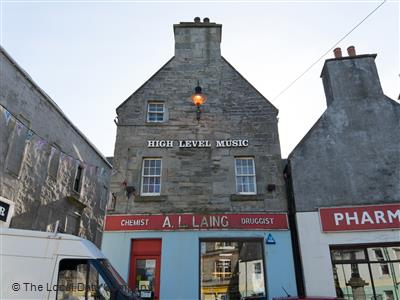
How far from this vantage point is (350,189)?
11.9 m

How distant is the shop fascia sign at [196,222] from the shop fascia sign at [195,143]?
2.76 m

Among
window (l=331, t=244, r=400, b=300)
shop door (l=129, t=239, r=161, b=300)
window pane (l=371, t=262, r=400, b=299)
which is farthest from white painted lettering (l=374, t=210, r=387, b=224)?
shop door (l=129, t=239, r=161, b=300)

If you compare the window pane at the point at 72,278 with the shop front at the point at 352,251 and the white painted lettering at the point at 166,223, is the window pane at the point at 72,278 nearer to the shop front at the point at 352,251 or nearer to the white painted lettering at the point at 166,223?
the white painted lettering at the point at 166,223

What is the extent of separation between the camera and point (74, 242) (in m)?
7.12

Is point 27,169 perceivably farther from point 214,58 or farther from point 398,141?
point 398,141

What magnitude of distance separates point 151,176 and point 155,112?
9.20ft

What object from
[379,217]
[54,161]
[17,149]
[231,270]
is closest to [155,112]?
[17,149]

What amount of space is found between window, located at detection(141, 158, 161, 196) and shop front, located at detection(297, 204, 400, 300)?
527 centimetres

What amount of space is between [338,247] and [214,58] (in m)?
9.16

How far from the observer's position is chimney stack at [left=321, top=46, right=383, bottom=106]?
13.2 m

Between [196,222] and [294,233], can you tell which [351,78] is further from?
[196,222]

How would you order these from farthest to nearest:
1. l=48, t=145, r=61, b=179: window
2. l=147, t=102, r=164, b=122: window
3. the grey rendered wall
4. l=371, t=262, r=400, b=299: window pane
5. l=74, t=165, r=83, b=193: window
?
l=74, t=165, r=83, b=193: window
l=48, t=145, r=61, b=179: window
l=147, t=102, r=164, b=122: window
the grey rendered wall
l=371, t=262, r=400, b=299: window pane

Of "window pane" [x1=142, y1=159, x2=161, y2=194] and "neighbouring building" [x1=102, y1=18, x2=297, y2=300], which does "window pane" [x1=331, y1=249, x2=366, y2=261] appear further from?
"window pane" [x1=142, y1=159, x2=161, y2=194]

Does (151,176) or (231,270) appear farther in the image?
(151,176)
